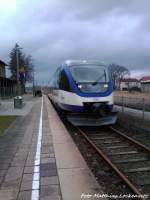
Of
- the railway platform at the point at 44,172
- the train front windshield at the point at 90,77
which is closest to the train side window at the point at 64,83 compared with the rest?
the train front windshield at the point at 90,77

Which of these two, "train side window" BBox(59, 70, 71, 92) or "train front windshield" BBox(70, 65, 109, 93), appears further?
"train side window" BBox(59, 70, 71, 92)

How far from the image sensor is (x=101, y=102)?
16.1m

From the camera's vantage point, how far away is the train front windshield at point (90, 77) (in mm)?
16281

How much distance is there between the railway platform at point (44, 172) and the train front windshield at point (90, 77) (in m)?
4.73

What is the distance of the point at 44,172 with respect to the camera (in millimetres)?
7465

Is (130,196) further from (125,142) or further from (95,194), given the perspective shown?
(125,142)

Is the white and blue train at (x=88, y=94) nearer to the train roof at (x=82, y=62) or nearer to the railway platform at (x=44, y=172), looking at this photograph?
the train roof at (x=82, y=62)

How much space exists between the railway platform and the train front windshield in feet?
15.5

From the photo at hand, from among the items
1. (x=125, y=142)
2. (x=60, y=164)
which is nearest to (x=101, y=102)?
(x=125, y=142)

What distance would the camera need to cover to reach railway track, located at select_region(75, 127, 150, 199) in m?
7.08

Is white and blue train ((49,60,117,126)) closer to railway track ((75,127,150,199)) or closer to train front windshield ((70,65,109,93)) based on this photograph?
train front windshield ((70,65,109,93))

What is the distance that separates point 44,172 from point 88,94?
28.9 feet

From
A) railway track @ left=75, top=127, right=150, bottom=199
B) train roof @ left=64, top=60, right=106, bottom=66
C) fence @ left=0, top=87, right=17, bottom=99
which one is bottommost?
railway track @ left=75, top=127, right=150, bottom=199

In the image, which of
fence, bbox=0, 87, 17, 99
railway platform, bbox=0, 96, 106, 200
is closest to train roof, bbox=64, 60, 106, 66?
railway platform, bbox=0, 96, 106, 200
